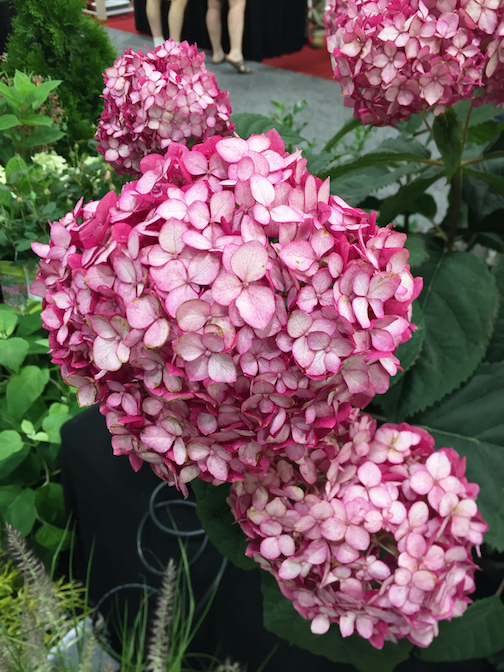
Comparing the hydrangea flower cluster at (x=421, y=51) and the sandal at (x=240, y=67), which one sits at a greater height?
the hydrangea flower cluster at (x=421, y=51)

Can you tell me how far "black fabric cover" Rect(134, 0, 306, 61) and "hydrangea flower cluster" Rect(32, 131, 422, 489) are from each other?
2.70 metres

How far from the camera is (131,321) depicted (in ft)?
0.99

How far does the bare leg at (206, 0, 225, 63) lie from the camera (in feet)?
9.19

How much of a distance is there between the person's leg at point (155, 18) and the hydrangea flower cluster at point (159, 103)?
2037 mm

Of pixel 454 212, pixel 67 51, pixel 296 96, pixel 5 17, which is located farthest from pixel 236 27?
pixel 454 212

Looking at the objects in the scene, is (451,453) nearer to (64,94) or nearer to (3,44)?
(64,94)

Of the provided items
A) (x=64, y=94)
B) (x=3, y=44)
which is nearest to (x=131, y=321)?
(x=64, y=94)

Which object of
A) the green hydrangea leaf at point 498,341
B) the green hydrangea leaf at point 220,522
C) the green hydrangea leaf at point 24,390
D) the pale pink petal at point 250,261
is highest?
the pale pink petal at point 250,261

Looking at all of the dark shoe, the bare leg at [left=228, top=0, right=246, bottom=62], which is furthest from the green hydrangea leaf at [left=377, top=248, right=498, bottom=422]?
the dark shoe

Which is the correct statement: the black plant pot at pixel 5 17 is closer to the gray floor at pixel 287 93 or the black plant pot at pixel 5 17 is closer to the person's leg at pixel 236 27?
the gray floor at pixel 287 93

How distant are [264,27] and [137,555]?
3.41 meters

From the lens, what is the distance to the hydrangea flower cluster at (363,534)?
0.40m

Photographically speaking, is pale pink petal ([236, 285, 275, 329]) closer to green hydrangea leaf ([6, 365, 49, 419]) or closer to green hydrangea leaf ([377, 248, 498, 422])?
green hydrangea leaf ([377, 248, 498, 422])

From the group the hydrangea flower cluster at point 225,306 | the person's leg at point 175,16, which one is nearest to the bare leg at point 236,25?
the person's leg at point 175,16
